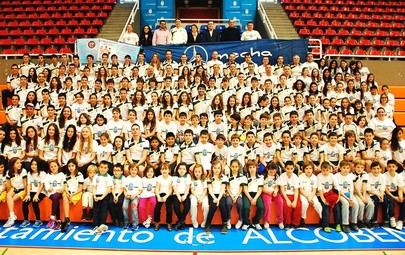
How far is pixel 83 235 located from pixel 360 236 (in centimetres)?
353

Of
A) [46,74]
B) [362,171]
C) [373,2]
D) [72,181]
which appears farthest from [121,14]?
[362,171]

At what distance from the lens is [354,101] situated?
7.44 m

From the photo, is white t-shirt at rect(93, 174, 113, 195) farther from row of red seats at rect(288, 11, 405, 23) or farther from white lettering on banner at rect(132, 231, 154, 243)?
row of red seats at rect(288, 11, 405, 23)

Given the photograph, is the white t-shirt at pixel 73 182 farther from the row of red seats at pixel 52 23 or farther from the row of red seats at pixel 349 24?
the row of red seats at pixel 349 24

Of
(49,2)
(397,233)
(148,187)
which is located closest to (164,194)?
(148,187)

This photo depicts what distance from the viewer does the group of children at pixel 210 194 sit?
215 inches

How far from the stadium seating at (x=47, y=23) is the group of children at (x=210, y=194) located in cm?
704

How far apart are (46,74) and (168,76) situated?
2.49 m

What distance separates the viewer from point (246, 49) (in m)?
9.45

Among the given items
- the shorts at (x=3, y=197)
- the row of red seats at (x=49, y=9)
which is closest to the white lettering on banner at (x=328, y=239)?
the shorts at (x=3, y=197)

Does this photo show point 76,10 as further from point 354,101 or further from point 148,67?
point 354,101

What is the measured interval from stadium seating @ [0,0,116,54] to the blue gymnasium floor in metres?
7.73

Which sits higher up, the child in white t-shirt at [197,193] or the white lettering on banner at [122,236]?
the child in white t-shirt at [197,193]

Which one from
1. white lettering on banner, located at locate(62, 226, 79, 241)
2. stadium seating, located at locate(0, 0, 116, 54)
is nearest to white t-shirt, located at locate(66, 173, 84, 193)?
white lettering on banner, located at locate(62, 226, 79, 241)
